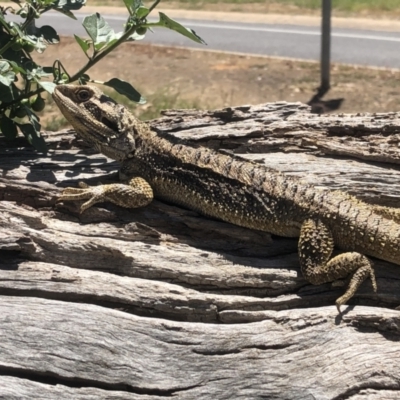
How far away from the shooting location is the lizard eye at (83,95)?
15.7 ft

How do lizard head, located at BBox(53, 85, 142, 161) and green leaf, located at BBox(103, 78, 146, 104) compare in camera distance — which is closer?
lizard head, located at BBox(53, 85, 142, 161)

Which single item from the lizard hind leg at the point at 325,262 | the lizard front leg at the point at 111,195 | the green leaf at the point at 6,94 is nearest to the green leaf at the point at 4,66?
the green leaf at the point at 6,94

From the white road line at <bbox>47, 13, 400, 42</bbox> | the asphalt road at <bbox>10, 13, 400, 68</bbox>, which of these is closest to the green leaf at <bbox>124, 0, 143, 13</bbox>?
the asphalt road at <bbox>10, 13, 400, 68</bbox>

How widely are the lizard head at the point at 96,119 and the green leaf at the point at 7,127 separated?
0.50 meters

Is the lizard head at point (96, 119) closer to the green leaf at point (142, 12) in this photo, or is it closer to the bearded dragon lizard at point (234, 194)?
the bearded dragon lizard at point (234, 194)

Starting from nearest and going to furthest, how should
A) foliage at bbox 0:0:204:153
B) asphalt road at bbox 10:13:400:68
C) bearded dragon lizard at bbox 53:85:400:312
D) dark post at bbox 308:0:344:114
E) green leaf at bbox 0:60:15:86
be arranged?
bearded dragon lizard at bbox 53:85:400:312 < green leaf at bbox 0:60:15:86 < foliage at bbox 0:0:204:153 < dark post at bbox 308:0:344:114 < asphalt road at bbox 10:13:400:68

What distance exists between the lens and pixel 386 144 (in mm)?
5340

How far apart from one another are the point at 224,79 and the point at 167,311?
11987 mm

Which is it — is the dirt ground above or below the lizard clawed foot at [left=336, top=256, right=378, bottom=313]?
above

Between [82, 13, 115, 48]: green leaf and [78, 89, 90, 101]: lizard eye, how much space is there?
0.39 meters

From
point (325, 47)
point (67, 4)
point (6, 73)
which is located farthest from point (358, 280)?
point (325, 47)

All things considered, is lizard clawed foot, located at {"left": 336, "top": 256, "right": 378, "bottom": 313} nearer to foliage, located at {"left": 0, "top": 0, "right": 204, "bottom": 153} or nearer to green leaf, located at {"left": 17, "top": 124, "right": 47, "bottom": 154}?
foliage, located at {"left": 0, "top": 0, "right": 204, "bottom": 153}

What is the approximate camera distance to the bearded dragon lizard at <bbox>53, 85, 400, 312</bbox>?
162 inches

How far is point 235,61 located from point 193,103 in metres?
4.32
